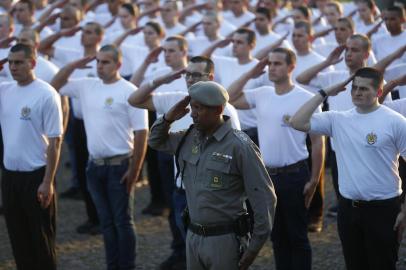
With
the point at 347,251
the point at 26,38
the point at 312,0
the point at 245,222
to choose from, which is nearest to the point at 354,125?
the point at 347,251

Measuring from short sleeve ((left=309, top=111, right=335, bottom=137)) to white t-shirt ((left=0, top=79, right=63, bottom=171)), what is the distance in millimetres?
2217

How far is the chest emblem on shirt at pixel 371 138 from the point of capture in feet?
19.8

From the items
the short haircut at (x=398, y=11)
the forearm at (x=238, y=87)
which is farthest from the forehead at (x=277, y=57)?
the short haircut at (x=398, y=11)

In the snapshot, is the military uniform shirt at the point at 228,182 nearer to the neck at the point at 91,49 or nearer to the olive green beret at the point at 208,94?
the olive green beret at the point at 208,94

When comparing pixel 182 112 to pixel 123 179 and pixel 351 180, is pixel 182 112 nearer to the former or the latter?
pixel 351 180

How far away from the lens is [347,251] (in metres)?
6.21

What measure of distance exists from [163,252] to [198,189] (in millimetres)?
3416

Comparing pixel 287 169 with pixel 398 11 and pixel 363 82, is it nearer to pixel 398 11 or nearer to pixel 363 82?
pixel 363 82

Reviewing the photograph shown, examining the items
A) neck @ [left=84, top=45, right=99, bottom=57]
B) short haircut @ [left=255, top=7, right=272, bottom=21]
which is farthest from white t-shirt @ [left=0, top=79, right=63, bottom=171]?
short haircut @ [left=255, top=7, right=272, bottom=21]

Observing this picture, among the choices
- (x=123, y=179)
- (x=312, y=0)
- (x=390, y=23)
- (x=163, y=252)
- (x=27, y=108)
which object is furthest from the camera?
(x=312, y=0)

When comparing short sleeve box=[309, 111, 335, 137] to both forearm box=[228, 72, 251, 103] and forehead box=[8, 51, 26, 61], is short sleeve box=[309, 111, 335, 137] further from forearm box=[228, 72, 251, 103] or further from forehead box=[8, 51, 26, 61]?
forehead box=[8, 51, 26, 61]

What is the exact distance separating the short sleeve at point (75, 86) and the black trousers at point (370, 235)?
3.17 meters

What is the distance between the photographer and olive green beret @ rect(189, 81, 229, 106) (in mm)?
5172

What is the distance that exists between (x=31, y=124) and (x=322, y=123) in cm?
254
